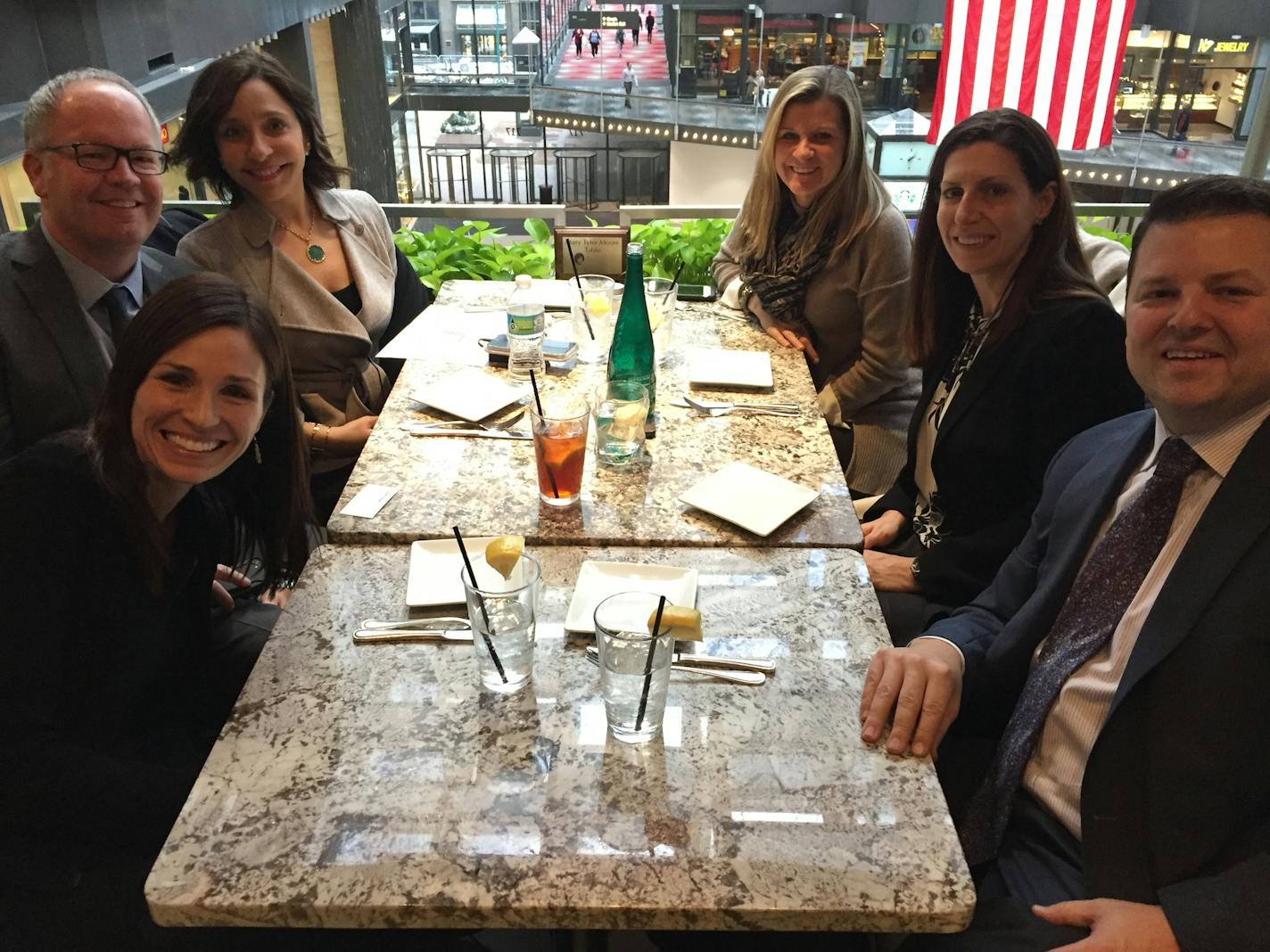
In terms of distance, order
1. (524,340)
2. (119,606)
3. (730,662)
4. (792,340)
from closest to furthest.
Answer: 1. (730,662)
2. (119,606)
3. (524,340)
4. (792,340)

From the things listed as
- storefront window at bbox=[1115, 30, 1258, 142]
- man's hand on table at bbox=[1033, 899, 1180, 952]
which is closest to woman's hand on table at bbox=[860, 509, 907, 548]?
man's hand on table at bbox=[1033, 899, 1180, 952]

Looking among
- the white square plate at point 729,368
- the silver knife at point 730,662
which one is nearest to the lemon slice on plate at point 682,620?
the silver knife at point 730,662

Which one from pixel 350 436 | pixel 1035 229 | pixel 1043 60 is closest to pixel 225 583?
pixel 350 436

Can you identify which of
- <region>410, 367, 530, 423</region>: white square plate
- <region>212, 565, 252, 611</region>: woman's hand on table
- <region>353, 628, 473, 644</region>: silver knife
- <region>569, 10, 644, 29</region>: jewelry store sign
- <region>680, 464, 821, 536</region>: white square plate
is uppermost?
<region>569, 10, 644, 29</region>: jewelry store sign

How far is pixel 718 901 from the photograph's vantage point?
893mm

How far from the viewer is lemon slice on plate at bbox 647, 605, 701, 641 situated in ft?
4.00

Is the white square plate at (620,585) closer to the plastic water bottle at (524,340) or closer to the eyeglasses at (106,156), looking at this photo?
the plastic water bottle at (524,340)

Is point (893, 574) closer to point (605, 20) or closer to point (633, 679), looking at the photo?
point (633, 679)

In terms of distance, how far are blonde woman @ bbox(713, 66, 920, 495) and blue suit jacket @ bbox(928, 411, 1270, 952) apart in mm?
1339

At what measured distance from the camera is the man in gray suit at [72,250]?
5.82ft

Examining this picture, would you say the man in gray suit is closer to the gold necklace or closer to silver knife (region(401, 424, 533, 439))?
the gold necklace

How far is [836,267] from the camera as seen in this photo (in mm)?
2484

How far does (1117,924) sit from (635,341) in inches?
51.1

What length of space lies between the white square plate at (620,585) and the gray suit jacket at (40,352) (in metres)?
1.12
